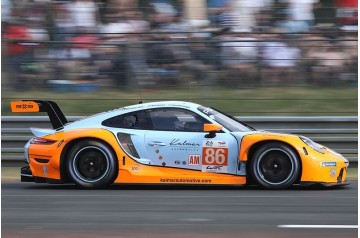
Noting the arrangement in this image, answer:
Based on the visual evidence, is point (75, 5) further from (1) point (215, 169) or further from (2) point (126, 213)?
(2) point (126, 213)

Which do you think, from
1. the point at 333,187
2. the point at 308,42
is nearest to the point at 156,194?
the point at 333,187

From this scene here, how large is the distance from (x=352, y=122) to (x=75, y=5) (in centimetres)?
479

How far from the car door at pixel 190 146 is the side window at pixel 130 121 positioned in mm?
136

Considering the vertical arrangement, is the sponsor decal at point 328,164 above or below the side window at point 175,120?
below

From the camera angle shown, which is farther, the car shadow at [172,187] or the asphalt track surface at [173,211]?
the car shadow at [172,187]

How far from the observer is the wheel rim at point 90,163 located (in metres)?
9.59

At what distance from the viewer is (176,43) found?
40.9ft

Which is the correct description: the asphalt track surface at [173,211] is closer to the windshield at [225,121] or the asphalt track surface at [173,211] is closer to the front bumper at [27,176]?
the front bumper at [27,176]

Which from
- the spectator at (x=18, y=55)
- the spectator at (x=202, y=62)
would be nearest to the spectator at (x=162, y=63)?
the spectator at (x=202, y=62)

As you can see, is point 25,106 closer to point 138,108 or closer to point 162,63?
point 138,108

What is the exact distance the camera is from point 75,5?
1288cm

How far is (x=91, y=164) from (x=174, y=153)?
3.36ft

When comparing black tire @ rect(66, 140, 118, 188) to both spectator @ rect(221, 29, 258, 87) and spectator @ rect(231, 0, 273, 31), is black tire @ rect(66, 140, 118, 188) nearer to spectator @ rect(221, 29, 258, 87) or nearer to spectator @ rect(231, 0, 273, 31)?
spectator @ rect(221, 29, 258, 87)

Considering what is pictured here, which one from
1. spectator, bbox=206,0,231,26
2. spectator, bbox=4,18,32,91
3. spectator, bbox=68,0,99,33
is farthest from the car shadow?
spectator, bbox=206,0,231,26
